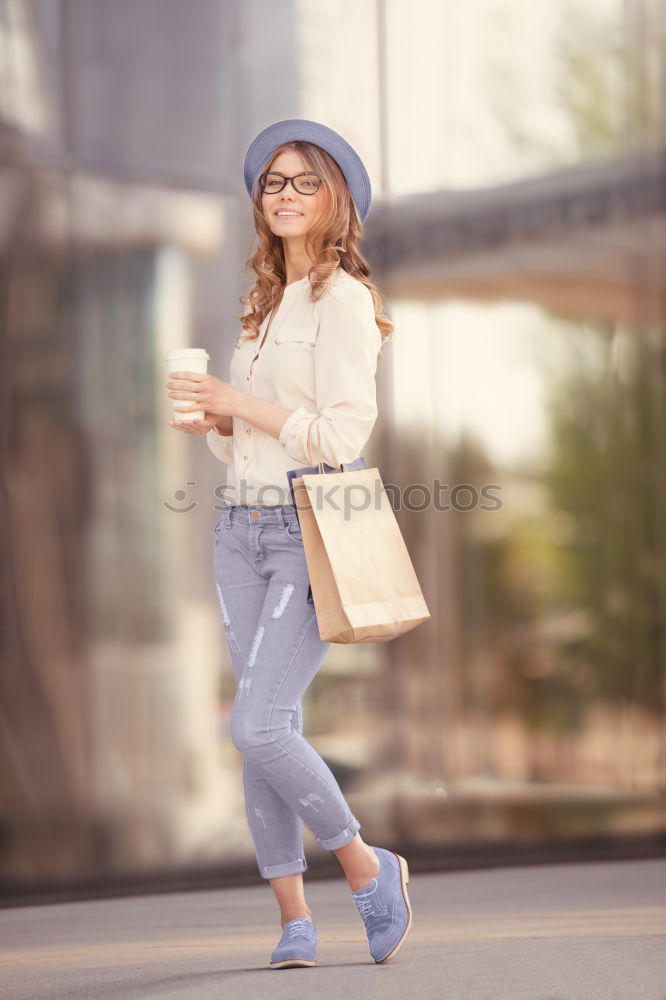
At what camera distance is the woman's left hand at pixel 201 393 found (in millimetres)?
2570

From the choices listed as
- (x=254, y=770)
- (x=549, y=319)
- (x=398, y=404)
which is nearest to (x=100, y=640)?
(x=398, y=404)

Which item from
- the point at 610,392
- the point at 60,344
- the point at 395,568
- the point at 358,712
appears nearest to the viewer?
the point at 395,568

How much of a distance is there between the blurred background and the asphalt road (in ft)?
1.22

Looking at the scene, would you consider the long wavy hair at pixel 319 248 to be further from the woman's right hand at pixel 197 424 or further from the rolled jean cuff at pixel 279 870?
the rolled jean cuff at pixel 279 870

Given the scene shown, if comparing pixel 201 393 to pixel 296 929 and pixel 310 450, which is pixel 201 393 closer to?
pixel 310 450

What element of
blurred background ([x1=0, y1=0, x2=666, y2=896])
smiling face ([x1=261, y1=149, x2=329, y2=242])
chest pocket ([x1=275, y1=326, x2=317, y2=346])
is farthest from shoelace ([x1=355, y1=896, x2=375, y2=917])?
blurred background ([x1=0, y1=0, x2=666, y2=896])

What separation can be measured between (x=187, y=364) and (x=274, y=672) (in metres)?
0.64

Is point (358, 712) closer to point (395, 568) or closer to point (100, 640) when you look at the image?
point (100, 640)

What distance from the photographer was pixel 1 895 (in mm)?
4262

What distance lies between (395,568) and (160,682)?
6.25 ft

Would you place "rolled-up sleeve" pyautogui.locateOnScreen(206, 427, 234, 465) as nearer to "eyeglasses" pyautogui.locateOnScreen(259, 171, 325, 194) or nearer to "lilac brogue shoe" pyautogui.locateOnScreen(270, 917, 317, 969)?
"eyeglasses" pyautogui.locateOnScreen(259, 171, 325, 194)

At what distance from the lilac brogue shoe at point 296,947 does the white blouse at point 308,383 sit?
925mm

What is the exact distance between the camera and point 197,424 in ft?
8.66

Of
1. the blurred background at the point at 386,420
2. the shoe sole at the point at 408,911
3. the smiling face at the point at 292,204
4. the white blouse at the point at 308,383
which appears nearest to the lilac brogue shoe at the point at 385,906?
the shoe sole at the point at 408,911
